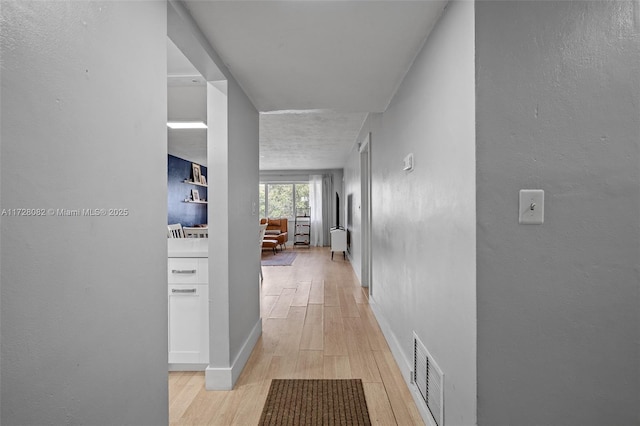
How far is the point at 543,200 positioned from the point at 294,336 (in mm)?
2525

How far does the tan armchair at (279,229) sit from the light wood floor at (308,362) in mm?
5013

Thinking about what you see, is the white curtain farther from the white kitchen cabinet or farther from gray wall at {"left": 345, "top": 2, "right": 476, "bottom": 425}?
the white kitchen cabinet

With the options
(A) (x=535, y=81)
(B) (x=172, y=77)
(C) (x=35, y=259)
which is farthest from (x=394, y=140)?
(C) (x=35, y=259)

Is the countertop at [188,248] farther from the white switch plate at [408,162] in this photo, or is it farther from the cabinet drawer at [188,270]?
the white switch plate at [408,162]

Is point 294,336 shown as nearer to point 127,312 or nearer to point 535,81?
point 127,312

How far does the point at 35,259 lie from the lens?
30.6 inches

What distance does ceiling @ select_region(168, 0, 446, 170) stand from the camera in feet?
5.25

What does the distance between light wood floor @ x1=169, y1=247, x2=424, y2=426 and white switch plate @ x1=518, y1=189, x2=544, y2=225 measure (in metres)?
1.33

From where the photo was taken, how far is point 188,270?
2529mm

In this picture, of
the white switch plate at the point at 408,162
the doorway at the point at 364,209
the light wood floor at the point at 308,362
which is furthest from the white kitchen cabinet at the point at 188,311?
the doorway at the point at 364,209

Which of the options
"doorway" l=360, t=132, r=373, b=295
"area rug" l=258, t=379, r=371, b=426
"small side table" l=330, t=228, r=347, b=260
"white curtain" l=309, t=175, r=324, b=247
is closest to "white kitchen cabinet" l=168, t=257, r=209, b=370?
"area rug" l=258, t=379, r=371, b=426

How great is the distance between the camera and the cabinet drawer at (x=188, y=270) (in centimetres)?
252

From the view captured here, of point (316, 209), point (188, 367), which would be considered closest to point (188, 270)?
point (188, 367)

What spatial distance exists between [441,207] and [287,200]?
31.1ft
